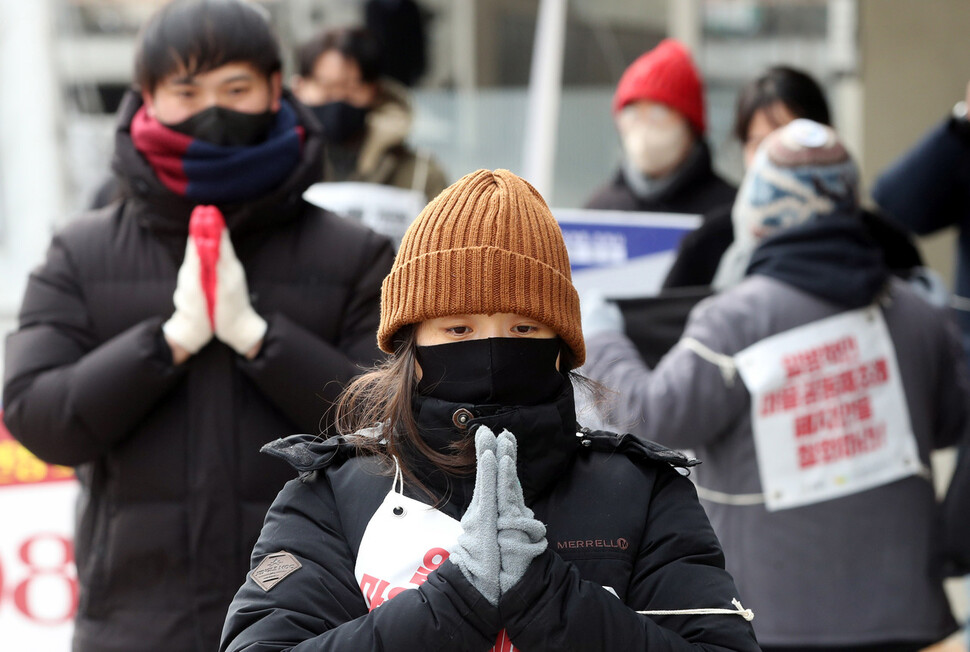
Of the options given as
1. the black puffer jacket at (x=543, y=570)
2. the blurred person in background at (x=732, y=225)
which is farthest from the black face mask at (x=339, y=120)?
the black puffer jacket at (x=543, y=570)

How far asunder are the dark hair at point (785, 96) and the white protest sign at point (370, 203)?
1285 millimetres

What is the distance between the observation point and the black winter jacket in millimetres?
1733

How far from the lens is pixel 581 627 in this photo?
68.4 inches

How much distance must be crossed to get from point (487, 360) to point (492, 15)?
14.5ft

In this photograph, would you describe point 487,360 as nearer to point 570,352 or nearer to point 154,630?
point 570,352

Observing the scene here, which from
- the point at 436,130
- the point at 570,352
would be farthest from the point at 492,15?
the point at 570,352

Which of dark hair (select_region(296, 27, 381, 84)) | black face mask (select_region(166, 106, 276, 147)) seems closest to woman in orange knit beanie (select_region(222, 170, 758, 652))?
black face mask (select_region(166, 106, 276, 147))

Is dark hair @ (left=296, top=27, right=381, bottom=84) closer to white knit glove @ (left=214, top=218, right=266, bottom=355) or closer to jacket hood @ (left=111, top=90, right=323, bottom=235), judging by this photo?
jacket hood @ (left=111, top=90, right=323, bottom=235)

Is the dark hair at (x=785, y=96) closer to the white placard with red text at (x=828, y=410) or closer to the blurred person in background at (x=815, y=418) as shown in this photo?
the blurred person in background at (x=815, y=418)

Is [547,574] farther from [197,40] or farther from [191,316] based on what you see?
[197,40]

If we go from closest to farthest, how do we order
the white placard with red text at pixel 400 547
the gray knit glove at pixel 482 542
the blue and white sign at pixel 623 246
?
the gray knit glove at pixel 482 542, the white placard with red text at pixel 400 547, the blue and white sign at pixel 623 246

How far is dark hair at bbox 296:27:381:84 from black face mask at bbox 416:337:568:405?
296cm

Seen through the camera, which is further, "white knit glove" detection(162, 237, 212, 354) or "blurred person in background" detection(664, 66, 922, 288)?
"blurred person in background" detection(664, 66, 922, 288)

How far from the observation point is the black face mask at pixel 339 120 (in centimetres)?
468
